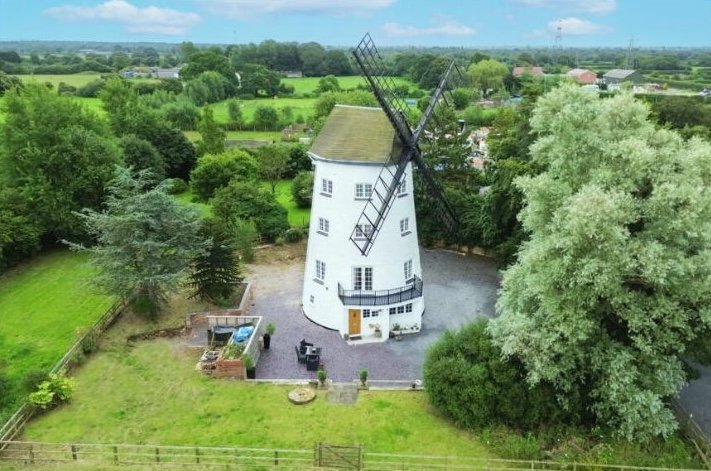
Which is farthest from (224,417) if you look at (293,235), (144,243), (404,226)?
(293,235)

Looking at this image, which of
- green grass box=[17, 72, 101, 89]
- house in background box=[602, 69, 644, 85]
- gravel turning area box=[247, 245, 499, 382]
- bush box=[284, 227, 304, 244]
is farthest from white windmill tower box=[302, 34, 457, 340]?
house in background box=[602, 69, 644, 85]

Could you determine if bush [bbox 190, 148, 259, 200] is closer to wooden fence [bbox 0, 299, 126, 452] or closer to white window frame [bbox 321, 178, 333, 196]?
wooden fence [bbox 0, 299, 126, 452]

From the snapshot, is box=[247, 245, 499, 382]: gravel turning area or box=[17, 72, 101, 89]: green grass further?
box=[17, 72, 101, 89]: green grass

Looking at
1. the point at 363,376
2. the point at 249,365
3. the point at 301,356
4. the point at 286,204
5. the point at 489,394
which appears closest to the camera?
the point at 489,394

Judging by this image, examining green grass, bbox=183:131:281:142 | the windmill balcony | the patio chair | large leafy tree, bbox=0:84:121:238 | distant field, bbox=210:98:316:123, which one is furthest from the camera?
distant field, bbox=210:98:316:123

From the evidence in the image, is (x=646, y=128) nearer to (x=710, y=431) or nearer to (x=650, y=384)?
(x=650, y=384)

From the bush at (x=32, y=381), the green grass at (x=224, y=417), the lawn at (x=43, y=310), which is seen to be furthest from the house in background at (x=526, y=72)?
the bush at (x=32, y=381)

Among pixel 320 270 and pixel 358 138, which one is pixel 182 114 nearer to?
pixel 320 270
